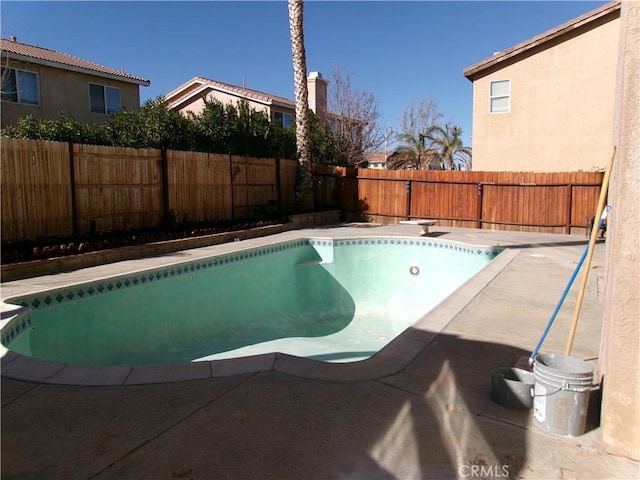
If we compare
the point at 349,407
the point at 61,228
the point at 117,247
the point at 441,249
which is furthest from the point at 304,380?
the point at 441,249

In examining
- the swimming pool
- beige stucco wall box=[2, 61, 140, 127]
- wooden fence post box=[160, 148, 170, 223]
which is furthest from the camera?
beige stucco wall box=[2, 61, 140, 127]

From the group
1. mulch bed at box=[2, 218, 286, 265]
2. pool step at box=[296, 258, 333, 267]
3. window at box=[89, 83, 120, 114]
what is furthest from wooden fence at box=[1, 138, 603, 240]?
window at box=[89, 83, 120, 114]

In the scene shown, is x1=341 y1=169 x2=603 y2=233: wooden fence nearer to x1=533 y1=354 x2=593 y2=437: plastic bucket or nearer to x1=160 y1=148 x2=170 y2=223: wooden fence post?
x1=160 y1=148 x2=170 y2=223: wooden fence post

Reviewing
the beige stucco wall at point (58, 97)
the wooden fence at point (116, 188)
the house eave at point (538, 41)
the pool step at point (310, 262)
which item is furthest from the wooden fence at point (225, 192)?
the beige stucco wall at point (58, 97)

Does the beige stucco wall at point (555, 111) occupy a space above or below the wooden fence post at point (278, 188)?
above

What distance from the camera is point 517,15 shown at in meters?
15.5

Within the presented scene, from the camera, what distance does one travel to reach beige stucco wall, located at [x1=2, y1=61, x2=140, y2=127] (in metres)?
16.5

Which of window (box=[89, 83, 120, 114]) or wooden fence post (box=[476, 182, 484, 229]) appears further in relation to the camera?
window (box=[89, 83, 120, 114])

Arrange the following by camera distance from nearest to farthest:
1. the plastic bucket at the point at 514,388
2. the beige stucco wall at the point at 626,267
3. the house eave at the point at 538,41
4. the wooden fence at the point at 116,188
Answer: the beige stucco wall at the point at 626,267
the plastic bucket at the point at 514,388
the wooden fence at the point at 116,188
the house eave at the point at 538,41

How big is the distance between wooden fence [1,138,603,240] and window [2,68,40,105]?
915 centimetres

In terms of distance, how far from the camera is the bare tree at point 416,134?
33.5 metres

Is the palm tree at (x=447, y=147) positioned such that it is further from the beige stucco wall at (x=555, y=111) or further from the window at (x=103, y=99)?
the window at (x=103, y=99)

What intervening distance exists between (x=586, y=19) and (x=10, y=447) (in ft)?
58.3

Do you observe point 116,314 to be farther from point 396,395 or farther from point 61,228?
point 396,395
